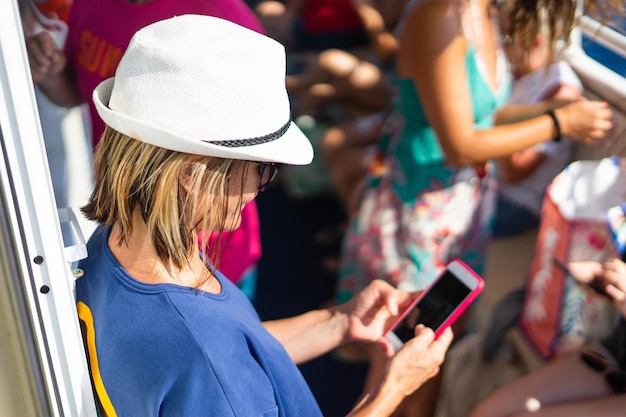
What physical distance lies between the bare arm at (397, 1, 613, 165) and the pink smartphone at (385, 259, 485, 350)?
339 millimetres

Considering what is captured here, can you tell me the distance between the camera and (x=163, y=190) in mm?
949

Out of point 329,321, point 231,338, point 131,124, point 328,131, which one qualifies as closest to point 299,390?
point 231,338

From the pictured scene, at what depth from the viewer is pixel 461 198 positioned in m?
1.79

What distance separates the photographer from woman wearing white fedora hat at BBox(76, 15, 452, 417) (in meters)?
0.94

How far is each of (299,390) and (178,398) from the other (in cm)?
26

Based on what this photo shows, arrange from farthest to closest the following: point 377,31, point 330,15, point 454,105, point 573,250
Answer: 1. point 330,15
2. point 377,31
3. point 573,250
4. point 454,105

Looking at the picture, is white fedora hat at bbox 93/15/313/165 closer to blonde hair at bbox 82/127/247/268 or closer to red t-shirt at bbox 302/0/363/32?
blonde hair at bbox 82/127/247/268

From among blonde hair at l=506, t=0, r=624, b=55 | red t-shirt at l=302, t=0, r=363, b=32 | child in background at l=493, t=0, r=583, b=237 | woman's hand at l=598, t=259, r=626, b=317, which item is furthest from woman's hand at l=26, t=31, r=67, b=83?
red t-shirt at l=302, t=0, r=363, b=32

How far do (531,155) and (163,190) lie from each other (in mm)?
1614

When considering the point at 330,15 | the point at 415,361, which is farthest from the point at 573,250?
the point at 330,15

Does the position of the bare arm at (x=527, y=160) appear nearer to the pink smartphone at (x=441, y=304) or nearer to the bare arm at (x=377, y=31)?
the bare arm at (x=377, y=31)

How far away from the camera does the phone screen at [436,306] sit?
1.36 metres

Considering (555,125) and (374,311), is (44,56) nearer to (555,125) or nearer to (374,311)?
(374,311)

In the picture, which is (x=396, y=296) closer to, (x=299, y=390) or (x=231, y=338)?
(x=299, y=390)
